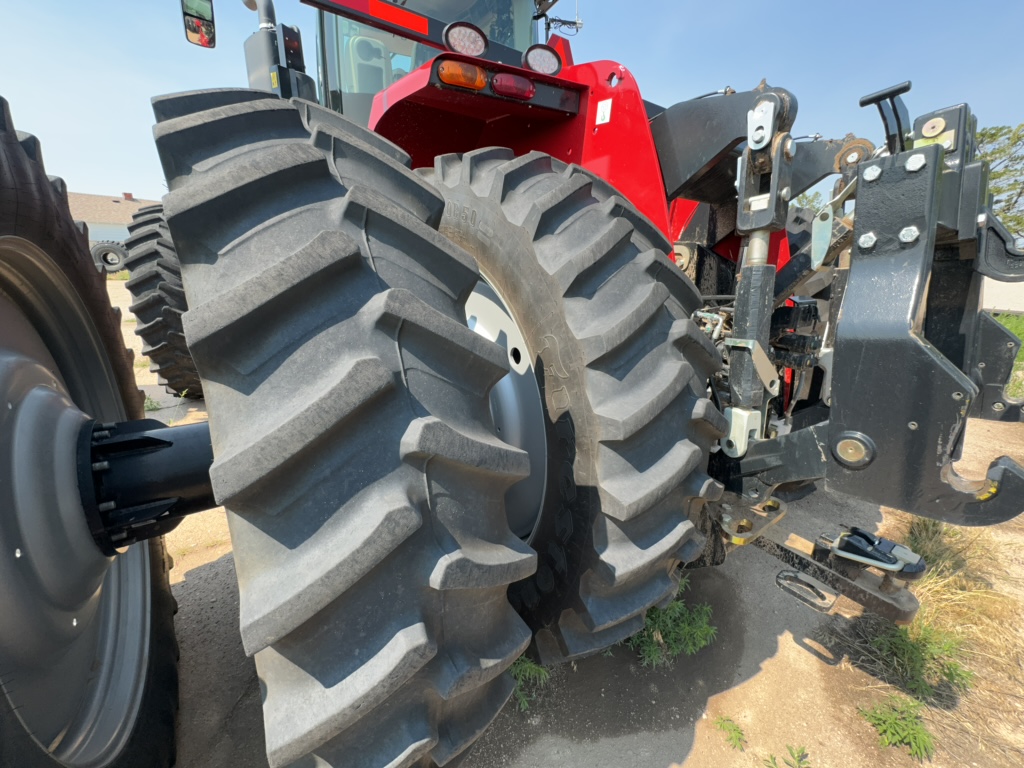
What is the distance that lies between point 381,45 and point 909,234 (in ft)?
8.57

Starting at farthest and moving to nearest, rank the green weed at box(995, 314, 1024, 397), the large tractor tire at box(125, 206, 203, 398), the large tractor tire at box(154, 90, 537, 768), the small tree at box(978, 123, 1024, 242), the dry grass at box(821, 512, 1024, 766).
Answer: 1. the small tree at box(978, 123, 1024, 242)
2. the green weed at box(995, 314, 1024, 397)
3. the large tractor tire at box(125, 206, 203, 398)
4. the dry grass at box(821, 512, 1024, 766)
5. the large tractor tire at box(154, 90, 537, 768)

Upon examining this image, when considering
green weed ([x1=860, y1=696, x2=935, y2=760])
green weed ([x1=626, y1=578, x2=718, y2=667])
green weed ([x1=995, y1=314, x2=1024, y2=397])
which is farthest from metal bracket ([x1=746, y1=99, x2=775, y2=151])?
green weed ([x1=995, y1=314, x2=1024, y2=397])

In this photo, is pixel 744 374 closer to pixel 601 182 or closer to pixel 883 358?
pixel 883 358

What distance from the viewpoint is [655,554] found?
121 cm

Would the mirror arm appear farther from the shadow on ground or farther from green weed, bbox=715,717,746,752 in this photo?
green weed, bbox=715,717,746,752

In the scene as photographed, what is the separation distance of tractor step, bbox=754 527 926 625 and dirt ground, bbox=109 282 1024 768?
0.41 m

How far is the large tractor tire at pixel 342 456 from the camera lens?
28.7 inches

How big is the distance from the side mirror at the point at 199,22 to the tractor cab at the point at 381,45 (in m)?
0.72

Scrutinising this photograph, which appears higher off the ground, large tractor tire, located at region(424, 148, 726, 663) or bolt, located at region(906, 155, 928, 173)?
bolt, located at region(906, 155, 928, 173)

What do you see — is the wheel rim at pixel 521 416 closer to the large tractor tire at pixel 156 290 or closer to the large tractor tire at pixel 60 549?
the large tractor tire at pixel 60 549

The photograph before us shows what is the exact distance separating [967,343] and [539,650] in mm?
1431

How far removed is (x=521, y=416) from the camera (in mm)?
1475

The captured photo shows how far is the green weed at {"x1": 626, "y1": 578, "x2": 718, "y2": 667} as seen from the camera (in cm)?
186

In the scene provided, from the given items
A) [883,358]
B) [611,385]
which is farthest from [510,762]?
[883,358]
